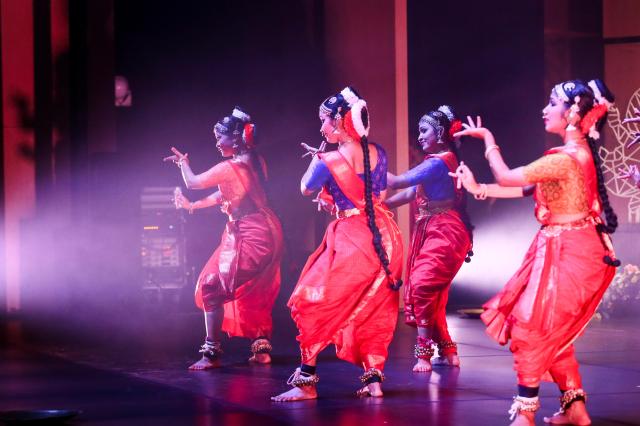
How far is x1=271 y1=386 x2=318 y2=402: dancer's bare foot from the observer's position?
5641 mm

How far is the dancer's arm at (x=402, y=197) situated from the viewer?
22.1ft

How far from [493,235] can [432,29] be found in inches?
81.8

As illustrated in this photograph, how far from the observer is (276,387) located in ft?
20.2

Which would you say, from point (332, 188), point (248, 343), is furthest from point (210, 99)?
point (332, 188)

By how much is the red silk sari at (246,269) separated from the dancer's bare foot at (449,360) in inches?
43.4

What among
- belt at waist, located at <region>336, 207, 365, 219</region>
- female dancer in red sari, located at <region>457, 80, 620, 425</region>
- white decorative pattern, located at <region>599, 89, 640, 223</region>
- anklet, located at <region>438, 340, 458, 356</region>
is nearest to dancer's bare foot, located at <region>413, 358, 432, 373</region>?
anklet, located at <region>438, 340, 458, 356</region>

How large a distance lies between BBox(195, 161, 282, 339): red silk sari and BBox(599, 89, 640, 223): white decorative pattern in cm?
469

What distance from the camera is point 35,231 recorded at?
38.2 ft

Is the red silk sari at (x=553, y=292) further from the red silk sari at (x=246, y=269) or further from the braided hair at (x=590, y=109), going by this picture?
the red silk sari at (x=246, y=269)

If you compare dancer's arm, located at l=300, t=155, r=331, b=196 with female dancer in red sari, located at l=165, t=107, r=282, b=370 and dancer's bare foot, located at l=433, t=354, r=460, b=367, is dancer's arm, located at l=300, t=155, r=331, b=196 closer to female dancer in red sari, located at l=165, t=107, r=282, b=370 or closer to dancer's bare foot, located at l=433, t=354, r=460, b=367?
female dancer in red sari, located at l=165, t=107, r=282, b=370

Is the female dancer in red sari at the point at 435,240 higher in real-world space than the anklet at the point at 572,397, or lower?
higher

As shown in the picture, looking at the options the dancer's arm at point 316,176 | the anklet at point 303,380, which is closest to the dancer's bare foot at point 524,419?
the anklet at point 303,380

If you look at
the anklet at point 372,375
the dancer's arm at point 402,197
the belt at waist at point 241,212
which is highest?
the dancer's arm at point 402,197

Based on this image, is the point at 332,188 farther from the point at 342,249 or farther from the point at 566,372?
the point at 566,372
